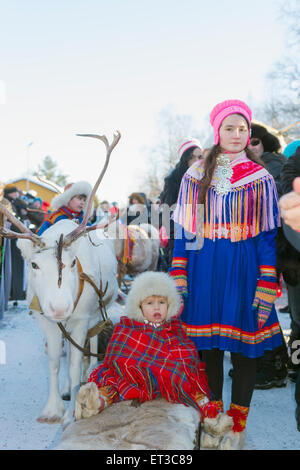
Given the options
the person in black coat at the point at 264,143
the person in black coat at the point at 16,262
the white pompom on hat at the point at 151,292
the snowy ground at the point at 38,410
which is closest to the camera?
the white pompom on hat at the point at 151,292

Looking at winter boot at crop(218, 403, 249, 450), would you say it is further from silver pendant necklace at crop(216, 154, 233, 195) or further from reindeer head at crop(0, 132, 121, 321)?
silver pendant necklace at crop(216, 154, 233, 195)

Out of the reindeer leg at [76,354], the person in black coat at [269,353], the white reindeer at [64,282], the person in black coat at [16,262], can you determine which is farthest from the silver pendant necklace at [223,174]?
the person in black coat at [16,262]

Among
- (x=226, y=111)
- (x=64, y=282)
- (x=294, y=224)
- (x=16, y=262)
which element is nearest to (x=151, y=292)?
(x=64, y=282)

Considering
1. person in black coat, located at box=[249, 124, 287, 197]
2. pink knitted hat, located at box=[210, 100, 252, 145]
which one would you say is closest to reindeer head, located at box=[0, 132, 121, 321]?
pink knitted hat, located at box=[210, 100, 252, 145]

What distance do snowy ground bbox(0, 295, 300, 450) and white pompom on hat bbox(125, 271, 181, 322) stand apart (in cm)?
102

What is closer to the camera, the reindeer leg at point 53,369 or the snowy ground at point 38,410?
the snowy ground at point 38,410

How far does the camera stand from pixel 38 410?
3.51 meters

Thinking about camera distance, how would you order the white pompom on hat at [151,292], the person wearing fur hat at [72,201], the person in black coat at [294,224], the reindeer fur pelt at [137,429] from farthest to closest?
1. the person wearing fur hat at [72,201]
2. the white pompom on hat at [151,292]
3. the reindeer fur pelt at [137,429]
4. the person in black coat at [294,224]

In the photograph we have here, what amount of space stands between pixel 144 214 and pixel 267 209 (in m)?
7.06

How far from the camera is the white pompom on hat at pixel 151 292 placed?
270 cm

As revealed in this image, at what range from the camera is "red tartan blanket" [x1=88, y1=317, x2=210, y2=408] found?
2.56 metres

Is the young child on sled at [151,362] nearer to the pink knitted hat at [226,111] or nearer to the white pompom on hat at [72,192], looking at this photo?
the pink knitted hat at [226,111]
